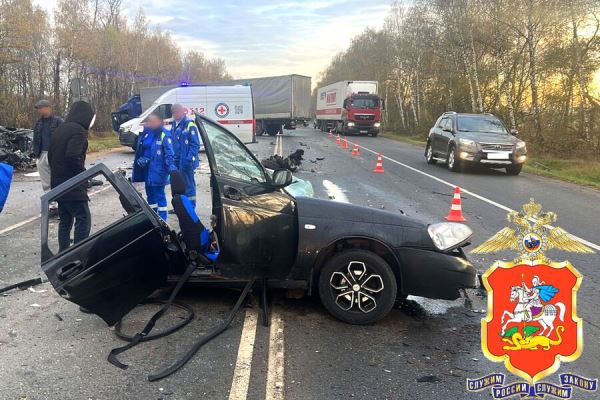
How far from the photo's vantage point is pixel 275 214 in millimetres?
3979

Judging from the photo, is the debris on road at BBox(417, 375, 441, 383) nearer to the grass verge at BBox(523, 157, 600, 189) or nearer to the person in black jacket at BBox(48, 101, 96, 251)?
the person in black jacket at BBox(48, 101, 96, 251)

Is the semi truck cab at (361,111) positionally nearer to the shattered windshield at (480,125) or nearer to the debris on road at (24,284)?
the shattered windshield at (480,125)

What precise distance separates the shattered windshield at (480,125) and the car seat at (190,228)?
1230 centimetres

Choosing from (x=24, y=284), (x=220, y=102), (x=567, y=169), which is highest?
(x=220, y=102)

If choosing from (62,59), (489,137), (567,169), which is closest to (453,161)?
(489,137)

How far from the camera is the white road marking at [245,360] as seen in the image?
116 inches

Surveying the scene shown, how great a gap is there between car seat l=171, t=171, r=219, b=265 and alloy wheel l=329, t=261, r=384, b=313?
1.02 m

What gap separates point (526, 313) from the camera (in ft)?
7.61

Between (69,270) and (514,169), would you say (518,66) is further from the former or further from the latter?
(69,270)

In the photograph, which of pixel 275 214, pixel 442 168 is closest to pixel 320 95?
pixel 442 168

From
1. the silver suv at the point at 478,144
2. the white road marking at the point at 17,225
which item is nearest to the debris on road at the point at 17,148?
the white road marking at the point at 17,225

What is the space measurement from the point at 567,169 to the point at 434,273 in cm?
1543

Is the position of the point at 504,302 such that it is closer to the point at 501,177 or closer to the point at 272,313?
the point at 272,313

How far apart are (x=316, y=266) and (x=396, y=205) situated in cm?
564
